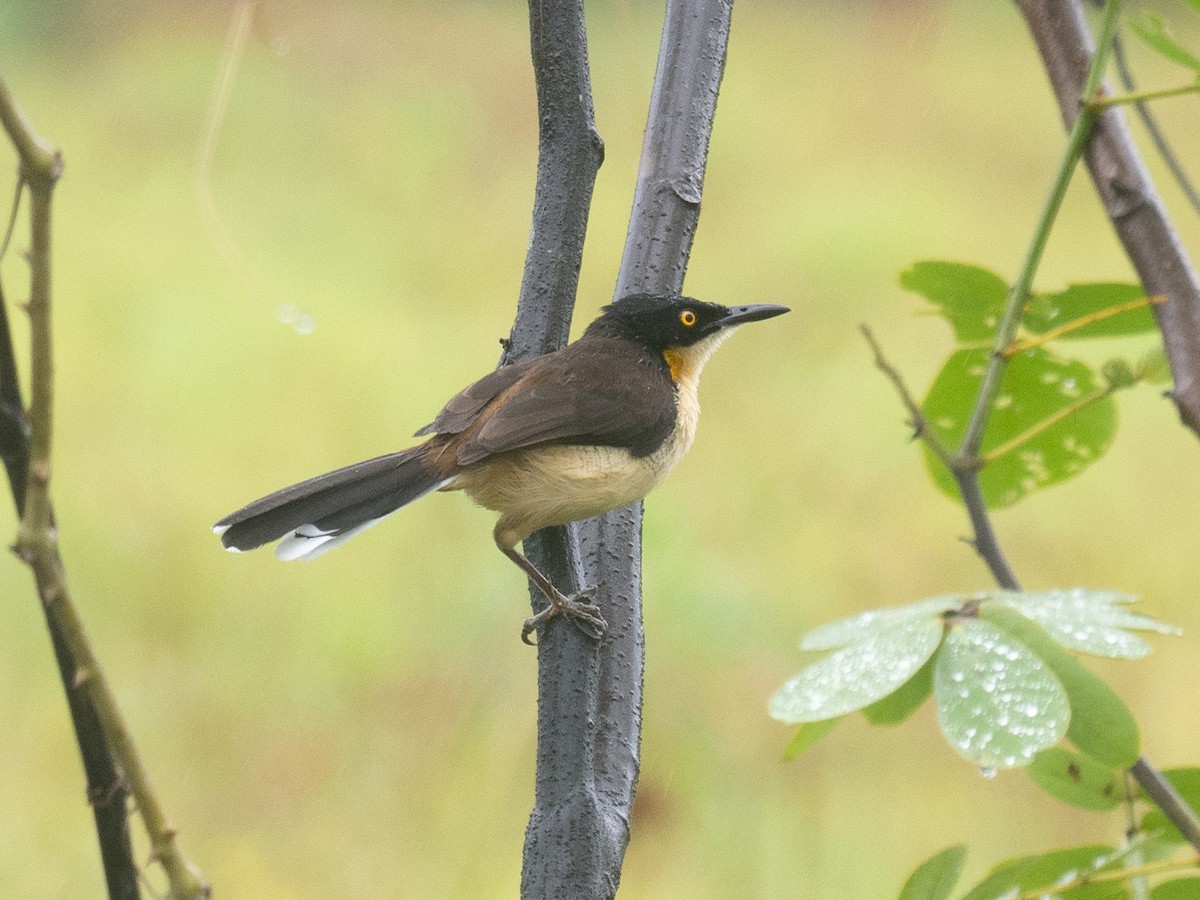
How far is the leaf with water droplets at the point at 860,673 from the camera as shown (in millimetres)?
848

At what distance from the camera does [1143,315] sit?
1182 millimetres

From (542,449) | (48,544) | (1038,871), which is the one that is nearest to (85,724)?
(48,544)

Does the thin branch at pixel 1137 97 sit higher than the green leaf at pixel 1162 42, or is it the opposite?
the green leaf at pixel 1162 42

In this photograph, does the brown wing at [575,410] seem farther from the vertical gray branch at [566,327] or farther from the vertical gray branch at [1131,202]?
the vertical gray branch at [1131,202]

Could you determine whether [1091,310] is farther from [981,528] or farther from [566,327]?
[566,327]

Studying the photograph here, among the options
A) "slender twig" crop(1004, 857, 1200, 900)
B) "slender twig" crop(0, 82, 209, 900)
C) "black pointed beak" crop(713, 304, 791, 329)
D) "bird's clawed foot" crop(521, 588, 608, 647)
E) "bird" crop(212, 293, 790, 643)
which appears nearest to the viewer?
"slender twig" crop(0, 82, 209, 900)

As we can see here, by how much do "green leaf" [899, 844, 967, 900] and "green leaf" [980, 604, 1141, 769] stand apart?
13 centimetres

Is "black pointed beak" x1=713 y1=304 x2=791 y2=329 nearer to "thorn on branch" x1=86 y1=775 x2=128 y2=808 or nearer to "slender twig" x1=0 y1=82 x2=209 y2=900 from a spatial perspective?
"thorn on branch" x1=86 y1=775 x2=128 y2=808

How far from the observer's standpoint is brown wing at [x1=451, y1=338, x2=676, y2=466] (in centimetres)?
170

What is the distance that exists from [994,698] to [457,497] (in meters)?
3.80

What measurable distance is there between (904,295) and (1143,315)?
13.1 feet

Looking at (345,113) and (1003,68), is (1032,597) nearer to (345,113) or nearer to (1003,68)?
(345,113)

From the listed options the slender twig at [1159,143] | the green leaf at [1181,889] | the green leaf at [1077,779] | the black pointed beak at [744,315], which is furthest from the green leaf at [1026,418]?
the black pointed beak at [744,315]

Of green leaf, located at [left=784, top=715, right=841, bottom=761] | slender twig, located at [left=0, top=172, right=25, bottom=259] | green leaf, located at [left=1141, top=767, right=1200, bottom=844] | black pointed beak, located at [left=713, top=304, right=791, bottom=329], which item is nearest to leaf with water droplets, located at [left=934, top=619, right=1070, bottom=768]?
green leaf, located at [left=784, top=715, right=841, bottom=761]
